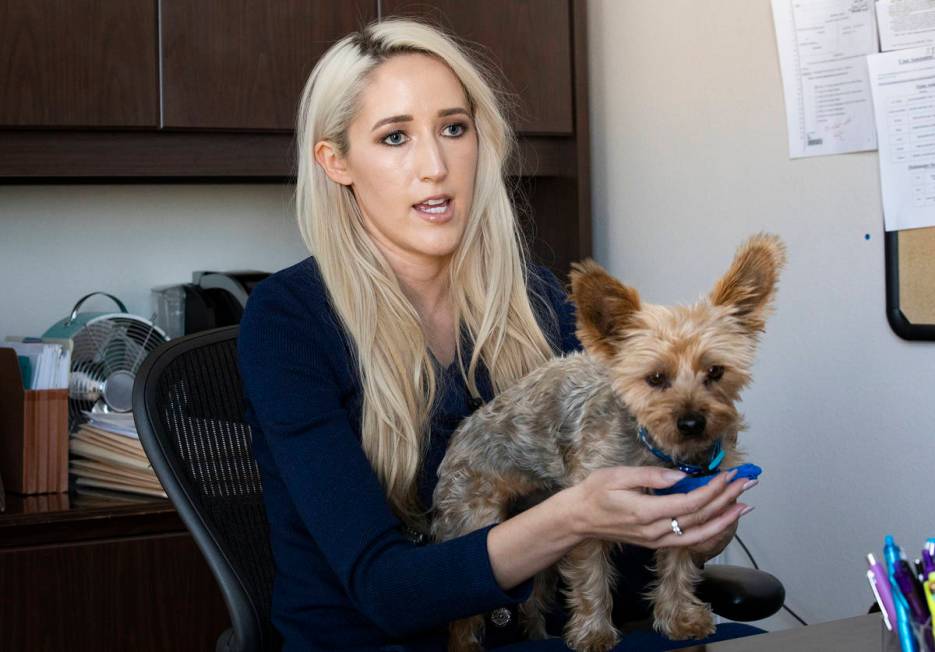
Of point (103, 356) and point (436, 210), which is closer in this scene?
point (436, 210)

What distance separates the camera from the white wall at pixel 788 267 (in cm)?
207

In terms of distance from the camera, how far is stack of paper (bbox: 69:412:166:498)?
7.64ft

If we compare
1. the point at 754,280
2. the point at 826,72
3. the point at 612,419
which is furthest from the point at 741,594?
the point at 826,72

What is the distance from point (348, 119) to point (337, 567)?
0.68 meters

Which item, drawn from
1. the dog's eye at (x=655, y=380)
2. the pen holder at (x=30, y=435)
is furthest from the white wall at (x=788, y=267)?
the pen holder at (x=30, y=435)

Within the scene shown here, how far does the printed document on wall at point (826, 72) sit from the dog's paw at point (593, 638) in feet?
3.52

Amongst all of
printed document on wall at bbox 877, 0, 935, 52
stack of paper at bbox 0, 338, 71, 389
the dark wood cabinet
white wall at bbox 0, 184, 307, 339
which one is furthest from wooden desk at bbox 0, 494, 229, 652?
printed document on wall at bbox 877, 0, 935, 52

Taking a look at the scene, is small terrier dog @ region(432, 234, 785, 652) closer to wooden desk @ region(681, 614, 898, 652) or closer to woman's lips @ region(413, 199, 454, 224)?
woman's lips @ region(413, 199, 454, 224)

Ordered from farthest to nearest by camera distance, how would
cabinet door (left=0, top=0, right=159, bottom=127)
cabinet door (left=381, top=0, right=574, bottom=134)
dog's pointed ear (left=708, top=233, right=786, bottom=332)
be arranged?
cabinet door (left=381, top=0, right=574, bottom=134) → cabinet door (left=0, top=0, right=159, bottom=127) → dog's pointed ear (left=708, top=233, right=786, bottom=332)

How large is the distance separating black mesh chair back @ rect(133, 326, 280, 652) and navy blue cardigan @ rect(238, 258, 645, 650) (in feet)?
0.15

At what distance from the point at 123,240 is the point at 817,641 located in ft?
7.26

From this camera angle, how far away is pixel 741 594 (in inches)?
62.8

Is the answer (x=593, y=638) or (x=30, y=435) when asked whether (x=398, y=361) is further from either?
(x=30, y=435)

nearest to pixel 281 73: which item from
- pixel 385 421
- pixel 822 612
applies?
Answer: pixel 385 421
